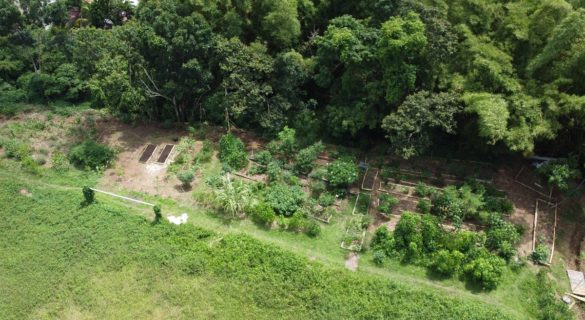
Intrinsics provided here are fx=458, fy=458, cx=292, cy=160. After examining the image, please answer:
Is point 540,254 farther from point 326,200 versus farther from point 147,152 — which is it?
point 147,152

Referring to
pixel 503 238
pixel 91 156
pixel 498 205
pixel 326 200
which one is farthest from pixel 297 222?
pixel 91 156

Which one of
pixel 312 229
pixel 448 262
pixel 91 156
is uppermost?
pixel 91 156

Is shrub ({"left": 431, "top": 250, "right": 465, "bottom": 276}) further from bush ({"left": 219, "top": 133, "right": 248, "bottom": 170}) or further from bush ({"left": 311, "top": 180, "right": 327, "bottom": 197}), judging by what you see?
bush ({"left": 219, "top": 133, "right": 248, "bottom": 170})

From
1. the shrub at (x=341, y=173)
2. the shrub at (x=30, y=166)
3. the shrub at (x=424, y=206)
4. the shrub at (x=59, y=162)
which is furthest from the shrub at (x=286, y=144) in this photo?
the shrub at (x=30, y=166)

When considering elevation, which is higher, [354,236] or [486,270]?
[486,270]

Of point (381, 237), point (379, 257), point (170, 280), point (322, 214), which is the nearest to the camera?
point (379, 257)

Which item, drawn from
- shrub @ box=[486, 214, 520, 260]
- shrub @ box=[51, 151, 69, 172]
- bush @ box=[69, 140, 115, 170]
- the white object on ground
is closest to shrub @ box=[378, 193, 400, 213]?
shrub @ box=[486, 214, 520, 260]

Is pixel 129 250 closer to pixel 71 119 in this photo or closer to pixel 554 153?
pixel 71 119
